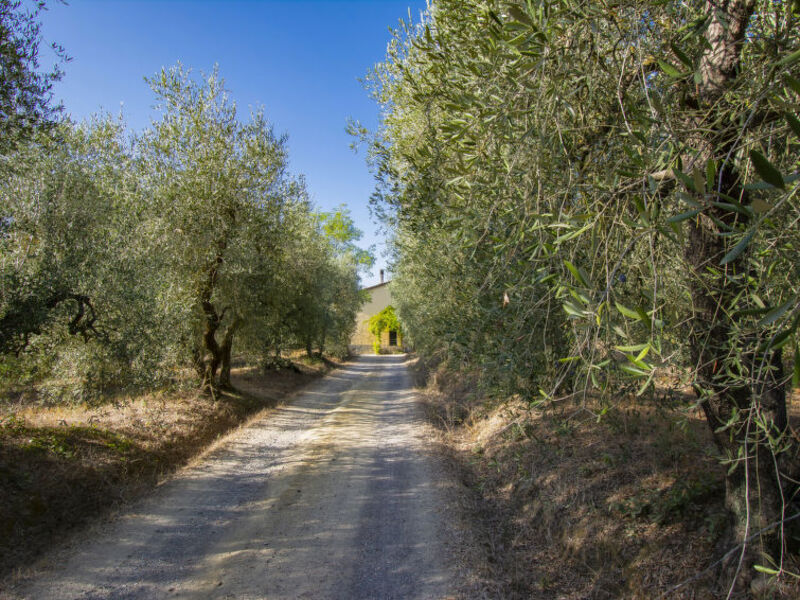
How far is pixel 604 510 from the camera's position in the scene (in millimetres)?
6473

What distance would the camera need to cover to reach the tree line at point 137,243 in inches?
314

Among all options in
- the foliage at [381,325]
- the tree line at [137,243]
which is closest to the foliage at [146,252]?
the tree line at [137,243]

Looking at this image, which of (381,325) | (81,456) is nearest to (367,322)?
(381,325)

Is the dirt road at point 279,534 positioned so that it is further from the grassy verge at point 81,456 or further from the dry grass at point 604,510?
the dry grass at point 604,510

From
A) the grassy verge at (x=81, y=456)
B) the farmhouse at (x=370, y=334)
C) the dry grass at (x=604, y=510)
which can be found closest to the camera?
the dry grass at (x=604, y=510)

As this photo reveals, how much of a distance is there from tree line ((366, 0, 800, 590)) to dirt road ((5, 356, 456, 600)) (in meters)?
2.70

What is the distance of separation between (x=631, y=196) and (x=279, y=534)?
20.8 ft

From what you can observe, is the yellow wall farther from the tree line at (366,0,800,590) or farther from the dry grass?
the tree line at (366,0,800,590)

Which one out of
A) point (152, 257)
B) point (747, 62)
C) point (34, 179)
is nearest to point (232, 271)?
point (152, 257)

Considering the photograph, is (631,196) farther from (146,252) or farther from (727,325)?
(146,252)

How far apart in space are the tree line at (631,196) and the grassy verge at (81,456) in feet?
22.6

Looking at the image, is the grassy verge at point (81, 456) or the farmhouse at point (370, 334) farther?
the farmhouse at point (370, 334)

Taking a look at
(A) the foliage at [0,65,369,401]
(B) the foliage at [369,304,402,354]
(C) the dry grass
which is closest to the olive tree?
(A) the foliage at [0,65,369,401]

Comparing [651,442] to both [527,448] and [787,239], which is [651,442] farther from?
[787,239]
